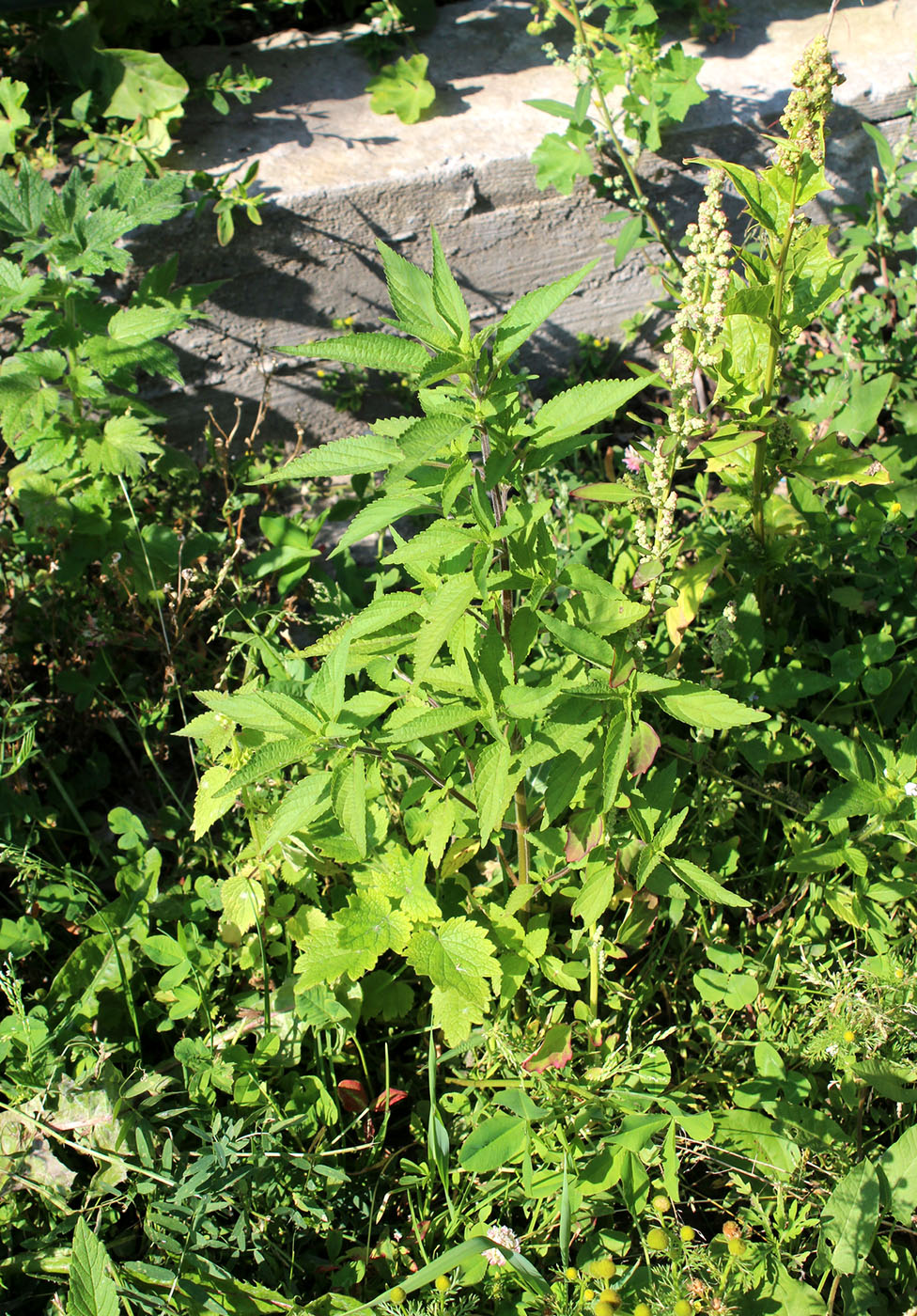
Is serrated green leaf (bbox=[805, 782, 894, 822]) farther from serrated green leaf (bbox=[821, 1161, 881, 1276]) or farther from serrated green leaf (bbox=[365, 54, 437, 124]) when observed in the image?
serrated green leaf (bbox=[365, 54, 437, 124])

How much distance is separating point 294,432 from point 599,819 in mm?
2250

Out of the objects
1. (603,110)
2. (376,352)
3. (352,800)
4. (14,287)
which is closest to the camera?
(376,352)

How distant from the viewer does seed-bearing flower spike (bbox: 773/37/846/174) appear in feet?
5.92

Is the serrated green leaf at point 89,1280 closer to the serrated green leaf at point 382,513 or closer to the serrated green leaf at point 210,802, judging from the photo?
the serrated green leaf at point 210,802

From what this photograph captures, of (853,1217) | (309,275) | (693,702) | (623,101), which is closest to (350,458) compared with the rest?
(693,702)

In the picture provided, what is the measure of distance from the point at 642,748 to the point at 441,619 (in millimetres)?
475

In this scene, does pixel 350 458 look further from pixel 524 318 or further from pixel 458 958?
pixel 458 958

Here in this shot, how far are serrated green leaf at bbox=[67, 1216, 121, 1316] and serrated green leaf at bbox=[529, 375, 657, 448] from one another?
1545mm

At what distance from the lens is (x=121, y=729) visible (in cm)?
283

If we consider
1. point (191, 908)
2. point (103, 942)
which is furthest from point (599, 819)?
point (103, 942)

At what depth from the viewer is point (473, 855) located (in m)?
2.21

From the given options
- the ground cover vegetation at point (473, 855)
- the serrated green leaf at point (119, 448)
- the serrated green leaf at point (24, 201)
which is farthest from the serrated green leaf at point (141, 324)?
the serrated green leaf at point (24, 201)

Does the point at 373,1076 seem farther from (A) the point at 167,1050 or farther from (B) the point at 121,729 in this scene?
(B) the point at 121,729

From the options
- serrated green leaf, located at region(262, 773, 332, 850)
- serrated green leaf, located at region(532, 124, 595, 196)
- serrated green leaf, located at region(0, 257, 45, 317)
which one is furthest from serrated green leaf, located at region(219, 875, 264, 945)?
serrated green leaf, located at region(532, 124, 595, 196)
